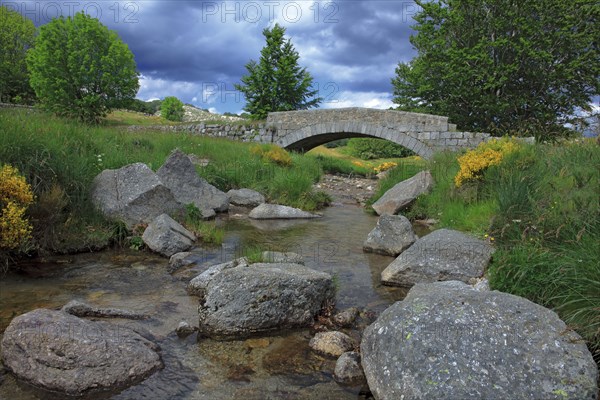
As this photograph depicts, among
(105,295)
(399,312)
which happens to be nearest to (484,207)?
(399,312)

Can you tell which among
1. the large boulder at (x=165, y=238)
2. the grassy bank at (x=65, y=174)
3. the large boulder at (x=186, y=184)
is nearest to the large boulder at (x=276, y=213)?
the large boulder at (x=186, y=184)

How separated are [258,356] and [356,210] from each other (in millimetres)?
8618

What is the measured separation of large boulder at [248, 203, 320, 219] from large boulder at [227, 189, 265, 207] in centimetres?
112

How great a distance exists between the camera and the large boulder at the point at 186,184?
30.0ft

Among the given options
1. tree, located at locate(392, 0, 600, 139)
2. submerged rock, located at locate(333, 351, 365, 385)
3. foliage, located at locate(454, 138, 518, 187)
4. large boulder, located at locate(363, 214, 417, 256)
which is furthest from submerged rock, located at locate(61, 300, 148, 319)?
tree, located at locate(392, 0, 600, 139)

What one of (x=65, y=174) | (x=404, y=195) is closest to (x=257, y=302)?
(x=65, y=174)

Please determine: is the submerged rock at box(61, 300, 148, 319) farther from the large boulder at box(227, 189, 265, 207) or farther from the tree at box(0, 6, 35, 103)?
the tree at box(0, 6, 35, 103)

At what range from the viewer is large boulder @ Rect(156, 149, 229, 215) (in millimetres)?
9148

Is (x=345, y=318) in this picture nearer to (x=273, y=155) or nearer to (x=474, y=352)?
(x=474, y=352)

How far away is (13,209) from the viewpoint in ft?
17.0

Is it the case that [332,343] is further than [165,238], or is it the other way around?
[165,238]

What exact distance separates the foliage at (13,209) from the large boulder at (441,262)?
4.86 m

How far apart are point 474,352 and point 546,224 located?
2.60 metres

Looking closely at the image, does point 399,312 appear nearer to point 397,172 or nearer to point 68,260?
point 68,260
